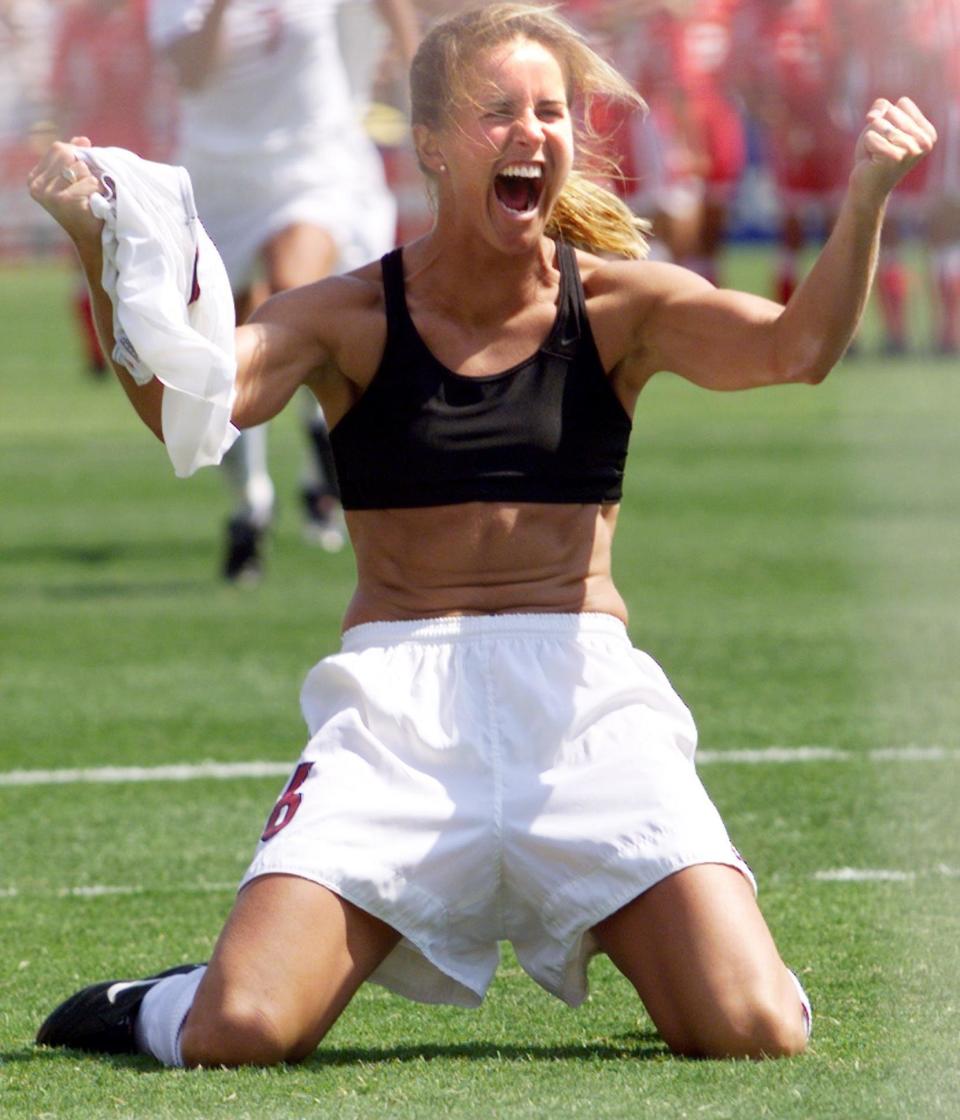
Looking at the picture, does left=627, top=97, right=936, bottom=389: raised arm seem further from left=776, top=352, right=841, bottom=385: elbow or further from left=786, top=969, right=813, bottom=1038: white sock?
left=786, top=969, right=813, bottom=1038: white sock

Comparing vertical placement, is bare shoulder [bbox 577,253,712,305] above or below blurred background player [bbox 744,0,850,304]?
above

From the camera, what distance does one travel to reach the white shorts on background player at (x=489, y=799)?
3875 millimetres

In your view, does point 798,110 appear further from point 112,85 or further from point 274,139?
point 274,139

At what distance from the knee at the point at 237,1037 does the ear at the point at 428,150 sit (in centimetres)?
139

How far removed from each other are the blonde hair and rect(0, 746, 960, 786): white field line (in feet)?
6.70

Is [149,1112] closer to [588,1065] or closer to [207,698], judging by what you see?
[588,1065]

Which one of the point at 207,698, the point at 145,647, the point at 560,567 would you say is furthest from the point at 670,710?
the point at 145,647

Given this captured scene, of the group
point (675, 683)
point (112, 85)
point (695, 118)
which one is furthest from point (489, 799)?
point (112, 85)

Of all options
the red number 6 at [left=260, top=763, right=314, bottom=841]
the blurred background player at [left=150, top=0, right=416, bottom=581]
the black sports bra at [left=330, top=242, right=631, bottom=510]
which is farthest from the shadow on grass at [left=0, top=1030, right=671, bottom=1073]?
the blurred background player at [left=150, top=0, right=416, bottom=581]

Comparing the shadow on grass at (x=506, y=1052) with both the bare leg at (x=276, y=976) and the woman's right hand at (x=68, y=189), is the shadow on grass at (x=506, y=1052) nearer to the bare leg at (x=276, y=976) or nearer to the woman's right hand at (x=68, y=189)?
the bare leg at (x=276, y=976)

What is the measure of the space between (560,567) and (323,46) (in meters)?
5.66

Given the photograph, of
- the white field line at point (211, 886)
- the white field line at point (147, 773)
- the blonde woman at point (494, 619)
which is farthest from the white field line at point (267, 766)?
the blonde woman at point (494, 619)

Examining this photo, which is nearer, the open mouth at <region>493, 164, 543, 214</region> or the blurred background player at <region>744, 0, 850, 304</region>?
the open mouth at <region>493, 164, 543, 214</region>

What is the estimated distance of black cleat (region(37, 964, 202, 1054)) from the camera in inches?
156
